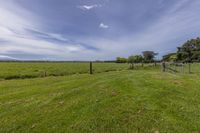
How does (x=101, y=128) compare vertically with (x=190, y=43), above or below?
below

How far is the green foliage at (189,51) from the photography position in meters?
76.5

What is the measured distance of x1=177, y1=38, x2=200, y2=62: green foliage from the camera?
7650 cm

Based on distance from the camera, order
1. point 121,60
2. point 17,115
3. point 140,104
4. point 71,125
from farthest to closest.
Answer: point 121,60 < point 17,115 < point 140,104 < point 71,125

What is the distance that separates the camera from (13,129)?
217 inches

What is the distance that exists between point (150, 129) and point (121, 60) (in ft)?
381

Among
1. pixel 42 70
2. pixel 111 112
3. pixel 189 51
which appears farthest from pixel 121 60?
pixel 111 112

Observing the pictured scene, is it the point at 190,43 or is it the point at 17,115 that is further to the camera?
the point at 190,43

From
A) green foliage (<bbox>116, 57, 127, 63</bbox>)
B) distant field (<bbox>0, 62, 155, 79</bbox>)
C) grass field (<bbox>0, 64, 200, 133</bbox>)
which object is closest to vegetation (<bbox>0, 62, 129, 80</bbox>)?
distant field (<bbox>0, 62, 155, 79</bbox>)

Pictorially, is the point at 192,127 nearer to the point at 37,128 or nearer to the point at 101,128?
the point at 101,128

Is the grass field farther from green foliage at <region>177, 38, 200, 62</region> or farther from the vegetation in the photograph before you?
green foliage at <region>177, 38, 200, 62</region>

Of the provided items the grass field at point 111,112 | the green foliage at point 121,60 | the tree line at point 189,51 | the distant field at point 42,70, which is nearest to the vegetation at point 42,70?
the distant field at point 42,70

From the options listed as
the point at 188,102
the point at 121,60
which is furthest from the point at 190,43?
the point at 188,102

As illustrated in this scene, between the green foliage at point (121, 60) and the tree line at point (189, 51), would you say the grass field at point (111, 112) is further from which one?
the green foliage at point (121, 60)

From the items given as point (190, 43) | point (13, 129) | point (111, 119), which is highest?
point (190, 43)
